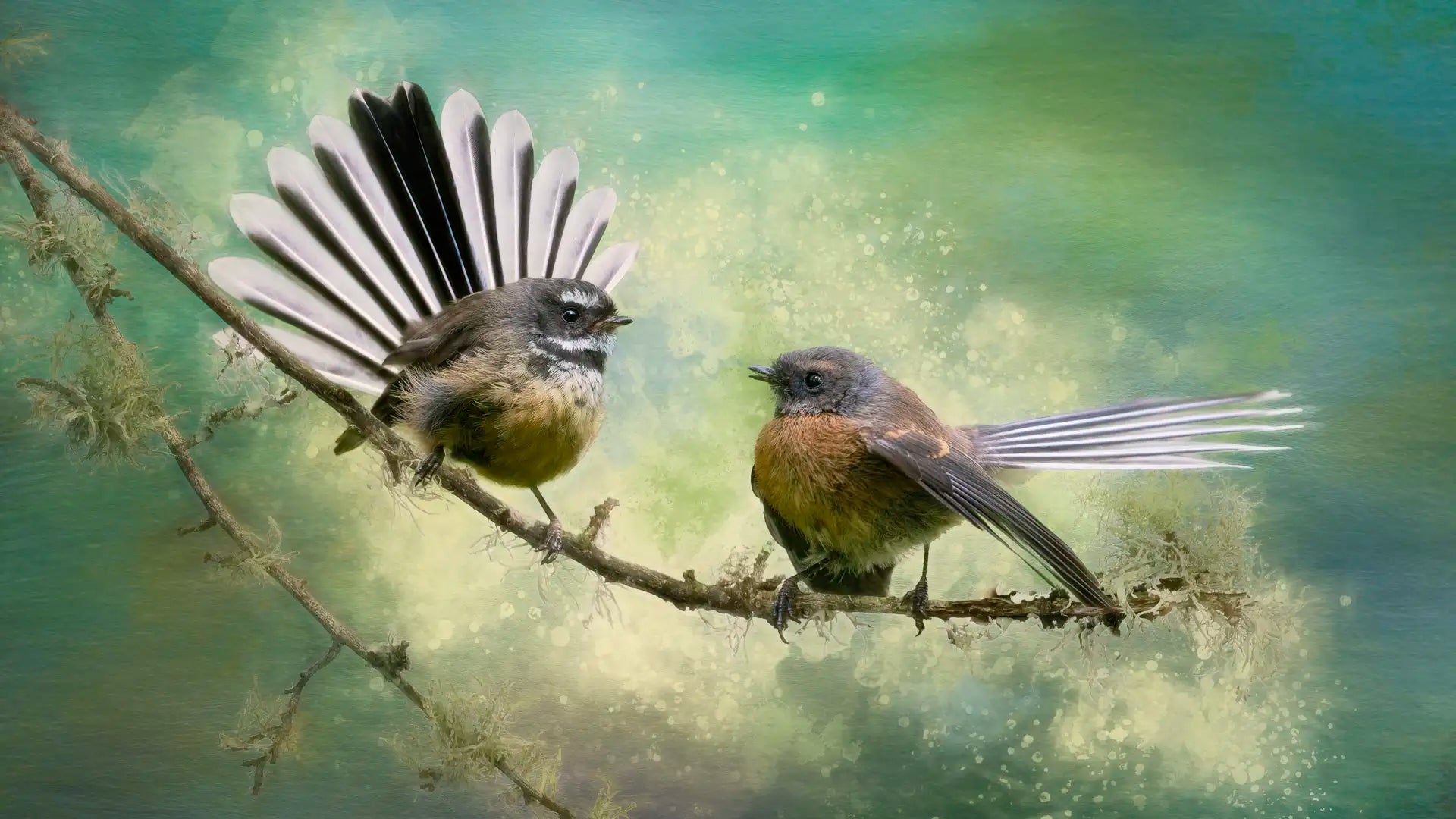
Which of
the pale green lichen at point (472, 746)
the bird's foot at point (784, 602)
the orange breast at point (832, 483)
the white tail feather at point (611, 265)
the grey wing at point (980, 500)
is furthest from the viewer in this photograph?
the white tail feather at point (611, 265)

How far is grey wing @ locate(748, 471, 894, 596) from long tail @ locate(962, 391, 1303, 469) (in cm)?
29

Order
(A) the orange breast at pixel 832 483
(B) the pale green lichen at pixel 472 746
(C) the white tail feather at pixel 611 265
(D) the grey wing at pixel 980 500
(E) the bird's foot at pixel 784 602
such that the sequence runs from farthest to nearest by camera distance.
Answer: (C) the white tail feather at pixel 611 265 < (B) the pale green lichen at pixel 472 746 < (E) the bird's foot at pixel 784 602 < (A) the orange breast at pixel 832 483 < (D) the grey wing at pixel 980 500

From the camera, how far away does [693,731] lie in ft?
7.73

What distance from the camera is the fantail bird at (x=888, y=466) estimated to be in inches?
76.2

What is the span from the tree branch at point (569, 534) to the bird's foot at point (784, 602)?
0.04 ft

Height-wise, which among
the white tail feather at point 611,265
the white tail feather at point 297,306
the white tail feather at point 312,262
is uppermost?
the white tail feather at point 611,265

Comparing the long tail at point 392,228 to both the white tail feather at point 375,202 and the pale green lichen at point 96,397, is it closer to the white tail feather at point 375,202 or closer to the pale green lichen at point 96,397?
the white tail feather at point 375,202

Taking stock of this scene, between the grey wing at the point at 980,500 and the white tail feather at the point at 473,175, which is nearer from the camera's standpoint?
the grey wing at the point at 980,500

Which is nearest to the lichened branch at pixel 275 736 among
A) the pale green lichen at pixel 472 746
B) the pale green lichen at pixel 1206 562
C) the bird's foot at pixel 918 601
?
the pale green lichen at pixel 472 746

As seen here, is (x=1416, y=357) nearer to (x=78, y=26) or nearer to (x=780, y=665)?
(x=780, y=665)

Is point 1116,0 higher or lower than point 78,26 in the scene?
higher

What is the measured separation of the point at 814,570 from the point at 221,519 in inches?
43.9

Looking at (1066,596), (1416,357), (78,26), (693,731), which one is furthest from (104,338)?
(1416,357)

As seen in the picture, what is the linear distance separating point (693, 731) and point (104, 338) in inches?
53.5
